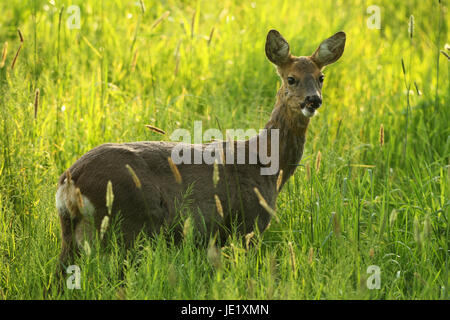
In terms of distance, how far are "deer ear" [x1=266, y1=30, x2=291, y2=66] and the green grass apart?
0.87m

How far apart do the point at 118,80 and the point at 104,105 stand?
97 centimetres

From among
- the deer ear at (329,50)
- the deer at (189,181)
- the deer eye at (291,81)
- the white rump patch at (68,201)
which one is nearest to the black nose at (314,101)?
the deer at (189,181)

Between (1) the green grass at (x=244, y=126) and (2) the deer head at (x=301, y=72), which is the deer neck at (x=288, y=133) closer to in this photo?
(2) the deer head at (x=301, y=72)

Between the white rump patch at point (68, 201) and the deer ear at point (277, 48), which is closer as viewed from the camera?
the white rump patch at point (68, 201)

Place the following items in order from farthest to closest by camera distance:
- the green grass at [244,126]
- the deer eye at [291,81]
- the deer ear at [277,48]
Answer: the deer ear at [277,48] → the deer eye at [291,81] → the green grass at [244,126]

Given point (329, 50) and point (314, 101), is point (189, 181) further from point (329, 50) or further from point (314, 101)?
point (329, 50)

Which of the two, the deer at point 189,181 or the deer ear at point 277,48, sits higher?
the deer ear at point 277,48

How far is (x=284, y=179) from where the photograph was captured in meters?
4.92

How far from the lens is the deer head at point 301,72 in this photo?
465 cm

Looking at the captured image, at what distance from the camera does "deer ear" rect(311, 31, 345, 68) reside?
5.03 m

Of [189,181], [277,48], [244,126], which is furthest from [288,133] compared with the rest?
[244,126]

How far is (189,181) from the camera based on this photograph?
4.49m
